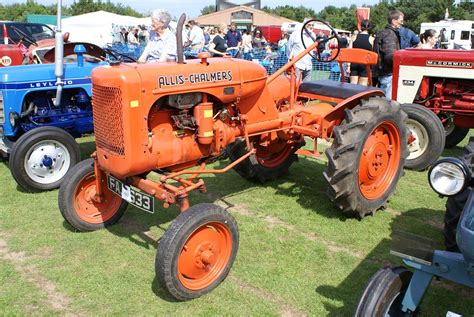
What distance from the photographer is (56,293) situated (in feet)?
10.5

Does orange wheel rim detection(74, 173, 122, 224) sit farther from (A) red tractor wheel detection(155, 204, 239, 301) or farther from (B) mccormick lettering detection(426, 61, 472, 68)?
(B) mccormick lettering detection(426, 61, 472, 68)

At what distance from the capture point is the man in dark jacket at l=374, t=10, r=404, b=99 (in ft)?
22.7

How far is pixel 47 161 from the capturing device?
5.02m

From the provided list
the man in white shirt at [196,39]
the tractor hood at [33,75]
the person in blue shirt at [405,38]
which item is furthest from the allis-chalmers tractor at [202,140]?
the man in white shirt at [196,39]

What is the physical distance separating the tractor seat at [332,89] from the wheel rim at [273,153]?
23.4 inches

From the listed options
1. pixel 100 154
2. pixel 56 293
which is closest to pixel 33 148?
pixel 100 154

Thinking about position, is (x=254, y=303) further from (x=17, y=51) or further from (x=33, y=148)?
(x=17, y=51)

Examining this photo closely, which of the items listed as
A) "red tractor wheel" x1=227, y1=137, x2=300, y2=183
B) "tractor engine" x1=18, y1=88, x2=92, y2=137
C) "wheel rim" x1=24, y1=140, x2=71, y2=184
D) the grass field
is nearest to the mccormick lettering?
the grass field

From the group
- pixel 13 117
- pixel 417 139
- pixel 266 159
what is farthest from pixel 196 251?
pixel 417 139

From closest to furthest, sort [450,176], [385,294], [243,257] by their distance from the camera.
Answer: [385,294]
[450,176]
[243,257]

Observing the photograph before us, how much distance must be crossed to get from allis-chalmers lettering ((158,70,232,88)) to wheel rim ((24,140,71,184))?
2282 mm

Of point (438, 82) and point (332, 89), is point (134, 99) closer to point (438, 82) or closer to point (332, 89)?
point (332, 89)

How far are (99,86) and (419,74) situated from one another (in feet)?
14.8

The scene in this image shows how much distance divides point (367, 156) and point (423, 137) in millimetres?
1898
